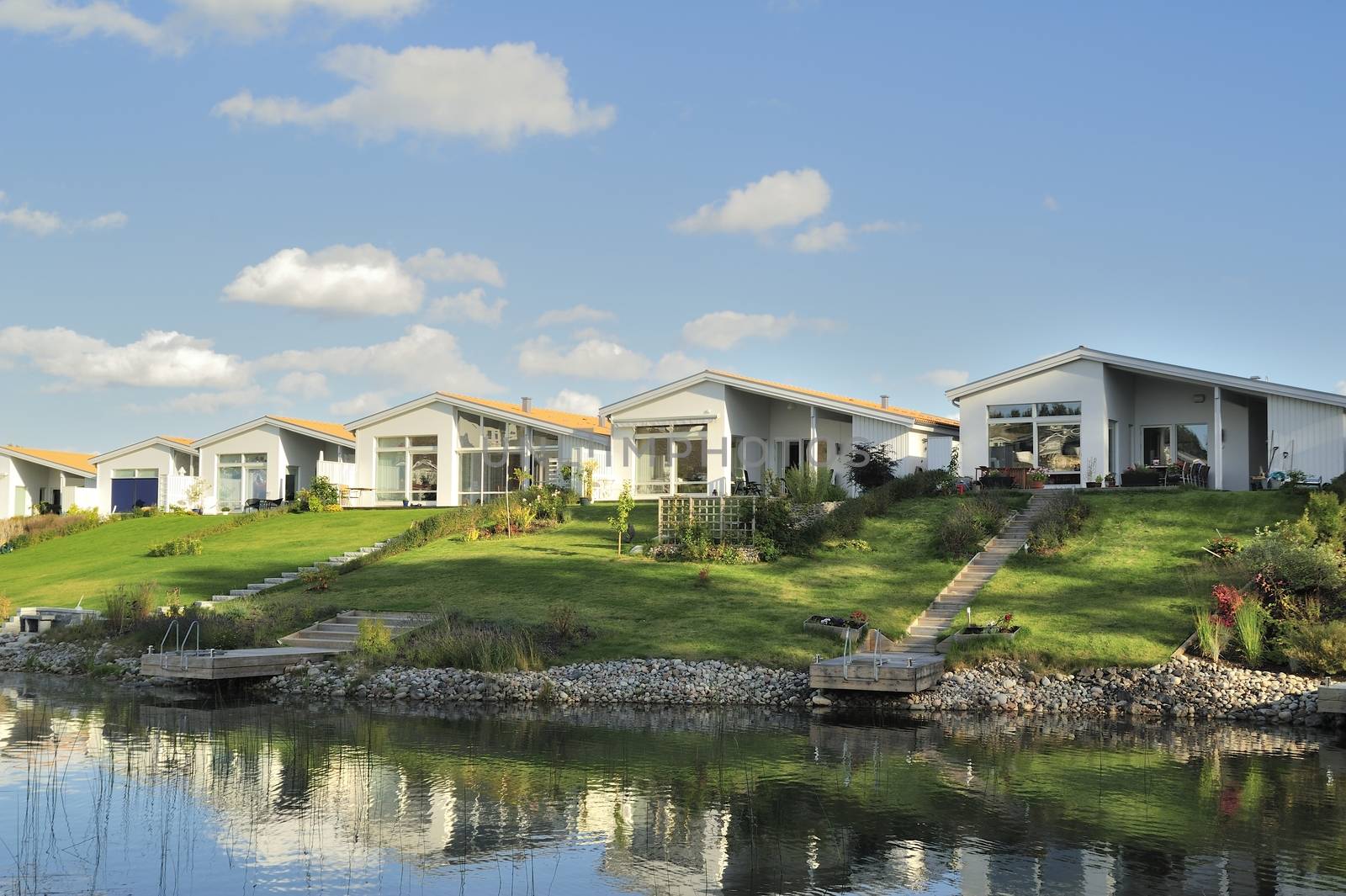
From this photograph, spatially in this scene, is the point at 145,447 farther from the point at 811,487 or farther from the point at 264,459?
the point at 811,487

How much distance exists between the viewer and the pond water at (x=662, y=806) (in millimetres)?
9523

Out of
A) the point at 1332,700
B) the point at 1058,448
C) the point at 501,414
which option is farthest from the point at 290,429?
the point at 1332,700

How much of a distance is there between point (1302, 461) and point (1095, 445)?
4984 mm

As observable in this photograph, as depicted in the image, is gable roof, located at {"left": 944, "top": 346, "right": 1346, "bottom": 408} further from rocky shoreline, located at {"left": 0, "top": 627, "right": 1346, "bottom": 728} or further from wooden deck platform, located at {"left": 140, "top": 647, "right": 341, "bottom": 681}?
wooden deck platform, located at {"left": 140, "top": 647, "right": 341, "bottom": 681}

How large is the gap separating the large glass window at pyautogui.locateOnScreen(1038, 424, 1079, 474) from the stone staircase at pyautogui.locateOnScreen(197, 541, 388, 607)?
736 inches

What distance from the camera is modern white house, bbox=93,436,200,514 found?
49281 millimetres

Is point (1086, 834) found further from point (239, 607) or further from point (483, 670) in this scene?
point (239, 607)

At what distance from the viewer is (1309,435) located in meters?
29.8

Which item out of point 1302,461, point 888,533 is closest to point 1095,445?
point 1302,461

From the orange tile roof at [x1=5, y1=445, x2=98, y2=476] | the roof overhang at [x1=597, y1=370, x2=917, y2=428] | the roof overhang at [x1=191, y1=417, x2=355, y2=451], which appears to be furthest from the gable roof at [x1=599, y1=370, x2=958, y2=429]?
the orange tile roof at [x1=5, y1=445, x2=98, y2=476]

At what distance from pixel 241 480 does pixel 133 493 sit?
21.1 ft

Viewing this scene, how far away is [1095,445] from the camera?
3203 cm

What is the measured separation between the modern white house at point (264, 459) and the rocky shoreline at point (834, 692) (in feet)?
88.7

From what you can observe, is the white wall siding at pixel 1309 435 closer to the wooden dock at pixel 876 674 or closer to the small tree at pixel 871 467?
the small tree at pixel 871 467
